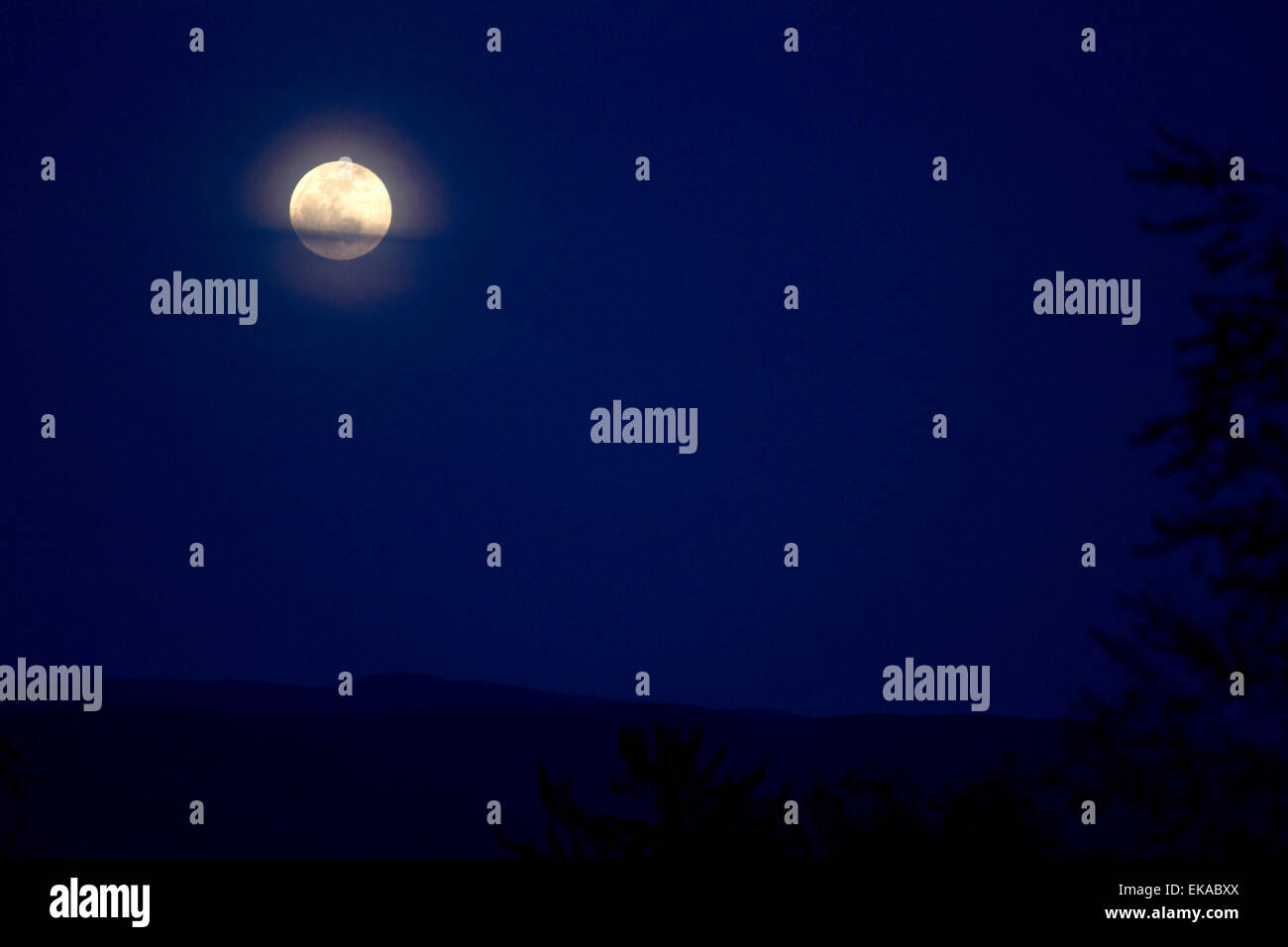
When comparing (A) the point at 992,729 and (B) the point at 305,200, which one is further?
(B) the point at 305,200

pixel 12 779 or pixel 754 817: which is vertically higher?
pixel 12 779

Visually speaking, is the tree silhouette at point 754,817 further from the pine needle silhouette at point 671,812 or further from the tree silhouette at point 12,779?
the tree silhouette at point 12,779

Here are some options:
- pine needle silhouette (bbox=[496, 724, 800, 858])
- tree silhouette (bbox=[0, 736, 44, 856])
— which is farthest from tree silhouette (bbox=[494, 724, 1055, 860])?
tree silhouette (bbox=[0, 736, 44, 856])

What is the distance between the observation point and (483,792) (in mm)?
10008

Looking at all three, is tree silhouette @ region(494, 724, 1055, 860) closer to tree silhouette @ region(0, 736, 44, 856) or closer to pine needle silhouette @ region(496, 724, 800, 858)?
pine needle silhouette @ region(496, 724, 800, 858)

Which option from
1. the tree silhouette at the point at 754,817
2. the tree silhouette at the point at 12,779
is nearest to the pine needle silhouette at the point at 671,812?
the tree silhouette at the point at 754,817

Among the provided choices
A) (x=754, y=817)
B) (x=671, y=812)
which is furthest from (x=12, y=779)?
(x=754, y=817)

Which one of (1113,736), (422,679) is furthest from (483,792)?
(1113,736)

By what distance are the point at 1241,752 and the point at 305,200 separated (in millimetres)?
9120

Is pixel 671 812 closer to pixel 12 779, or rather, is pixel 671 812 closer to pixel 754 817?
pixel 754 817

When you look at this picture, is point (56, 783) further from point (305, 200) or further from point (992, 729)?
point (992, 729)
